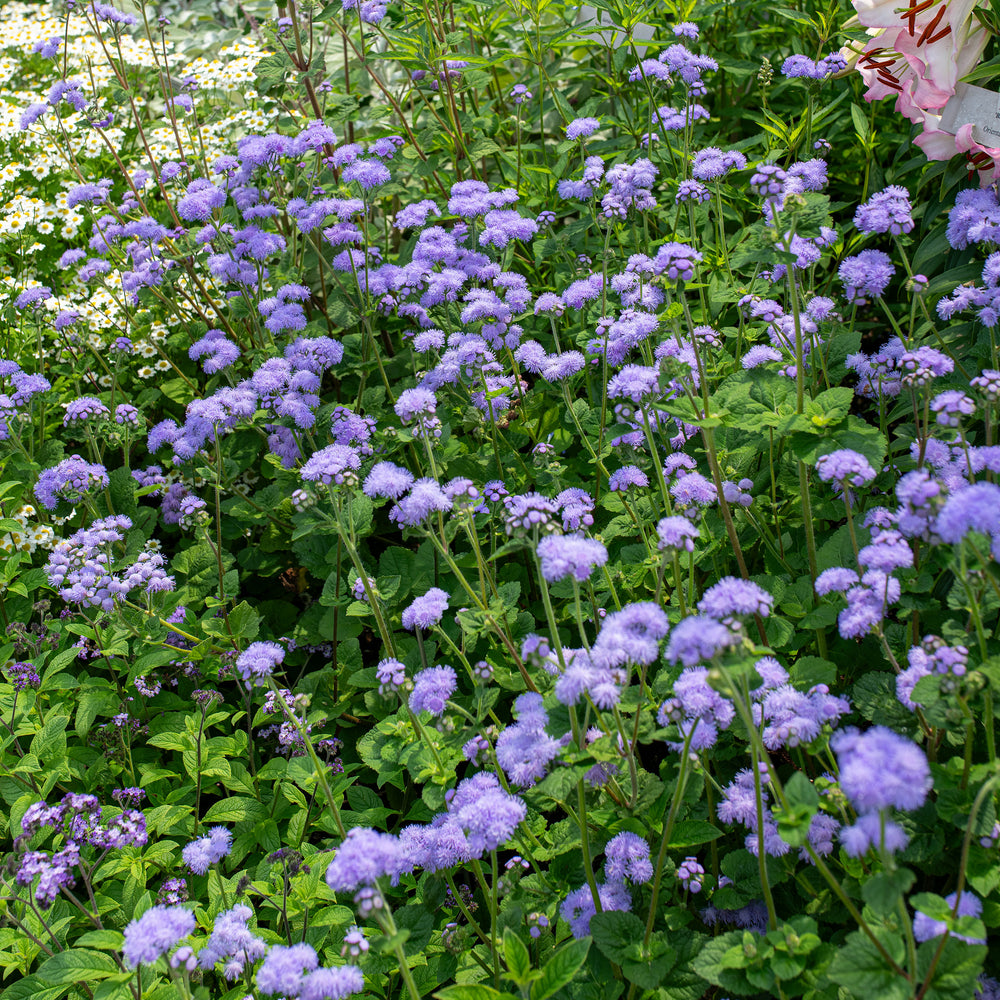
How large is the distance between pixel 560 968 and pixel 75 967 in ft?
4.14

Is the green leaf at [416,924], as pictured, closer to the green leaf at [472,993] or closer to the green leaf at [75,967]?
the green leaf at [472,993]

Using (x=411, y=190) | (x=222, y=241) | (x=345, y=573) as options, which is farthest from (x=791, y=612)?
(x=411, y=190)

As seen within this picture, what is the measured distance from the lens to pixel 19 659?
11.9ft

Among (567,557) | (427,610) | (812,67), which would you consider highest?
(812,67)

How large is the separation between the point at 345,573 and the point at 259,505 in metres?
0.51

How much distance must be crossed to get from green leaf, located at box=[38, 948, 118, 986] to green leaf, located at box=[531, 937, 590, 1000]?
3.64 feet

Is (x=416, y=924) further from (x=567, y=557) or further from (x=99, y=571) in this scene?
(x=99, y=571)

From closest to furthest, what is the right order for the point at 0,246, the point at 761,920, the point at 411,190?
the point at 761,920 < the point at 411,190 < the point at 0,246

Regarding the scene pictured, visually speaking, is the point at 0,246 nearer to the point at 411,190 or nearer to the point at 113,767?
the point at 411,190

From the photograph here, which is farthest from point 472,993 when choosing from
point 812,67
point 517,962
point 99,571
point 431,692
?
point 812,67

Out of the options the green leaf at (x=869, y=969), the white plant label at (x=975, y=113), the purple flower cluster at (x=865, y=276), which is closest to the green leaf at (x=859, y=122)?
the white plant label at (x=975, y=113)

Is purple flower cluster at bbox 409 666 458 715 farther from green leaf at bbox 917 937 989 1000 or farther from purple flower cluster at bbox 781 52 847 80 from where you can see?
purple flower cluster at bbox 781 52 847 80

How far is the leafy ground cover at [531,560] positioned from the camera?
76.1 inches

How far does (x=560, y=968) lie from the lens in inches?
72.7
